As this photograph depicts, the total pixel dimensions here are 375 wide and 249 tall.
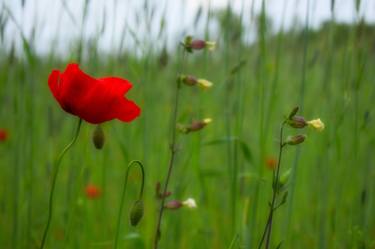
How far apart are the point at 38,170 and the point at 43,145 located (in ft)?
1.19

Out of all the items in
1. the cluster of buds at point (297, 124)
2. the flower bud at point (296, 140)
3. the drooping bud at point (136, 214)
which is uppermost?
the cluster of buds at point (297, 124)

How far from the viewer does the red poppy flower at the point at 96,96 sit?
2.43ft

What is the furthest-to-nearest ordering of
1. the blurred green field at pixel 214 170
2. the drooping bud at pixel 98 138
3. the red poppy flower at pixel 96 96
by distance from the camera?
the blurred green field at pixel 214 170 → the drooping bud at pixel 98 138 → the red poppy flower at pixel 96 96

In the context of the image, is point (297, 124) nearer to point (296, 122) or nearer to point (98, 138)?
point (296, 122)

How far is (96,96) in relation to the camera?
2.43 feet

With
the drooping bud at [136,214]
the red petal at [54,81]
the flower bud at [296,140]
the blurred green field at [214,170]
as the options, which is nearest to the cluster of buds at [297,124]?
the flower bud at [296,140]

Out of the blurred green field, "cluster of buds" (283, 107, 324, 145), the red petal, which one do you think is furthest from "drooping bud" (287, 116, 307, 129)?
the red petal

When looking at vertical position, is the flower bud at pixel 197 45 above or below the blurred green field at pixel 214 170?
above

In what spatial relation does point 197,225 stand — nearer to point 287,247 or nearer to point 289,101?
point 287,247

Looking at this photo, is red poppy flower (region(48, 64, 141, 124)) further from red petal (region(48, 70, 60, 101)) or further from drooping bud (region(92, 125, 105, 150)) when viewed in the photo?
drooping bud (region(92, 125, 105, 150))

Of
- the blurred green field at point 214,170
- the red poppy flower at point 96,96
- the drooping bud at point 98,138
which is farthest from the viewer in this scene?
the blurred green field at point 214,170

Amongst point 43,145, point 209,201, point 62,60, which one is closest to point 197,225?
point 209,201

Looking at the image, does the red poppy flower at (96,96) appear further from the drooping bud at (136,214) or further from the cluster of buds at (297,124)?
the cluster of buds at (297,124)

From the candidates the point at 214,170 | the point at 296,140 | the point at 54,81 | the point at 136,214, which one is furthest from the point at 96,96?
the point at 214,170
